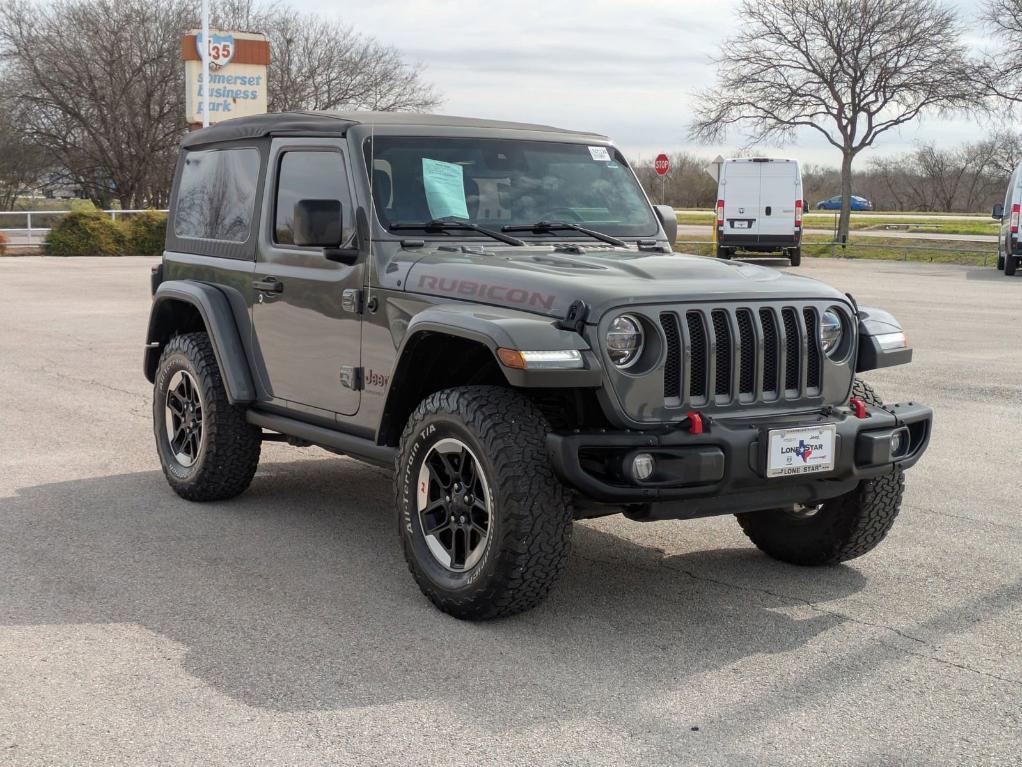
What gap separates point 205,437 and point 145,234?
27000 millimetres

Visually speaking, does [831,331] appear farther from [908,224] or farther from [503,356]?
[908,224]

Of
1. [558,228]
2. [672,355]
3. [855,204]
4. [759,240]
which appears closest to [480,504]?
[672,355]

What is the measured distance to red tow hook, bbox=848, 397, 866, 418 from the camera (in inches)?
195

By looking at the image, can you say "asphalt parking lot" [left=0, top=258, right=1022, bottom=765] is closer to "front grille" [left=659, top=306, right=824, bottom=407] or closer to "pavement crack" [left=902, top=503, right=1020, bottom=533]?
"pavement crack" [left=902, top=503, right=1020, bottom=533]

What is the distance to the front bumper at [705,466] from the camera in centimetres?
439

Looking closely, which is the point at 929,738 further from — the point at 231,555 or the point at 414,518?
the point at 231,555

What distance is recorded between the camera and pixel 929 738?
376 cm

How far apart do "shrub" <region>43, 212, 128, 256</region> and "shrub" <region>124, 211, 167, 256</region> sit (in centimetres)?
37

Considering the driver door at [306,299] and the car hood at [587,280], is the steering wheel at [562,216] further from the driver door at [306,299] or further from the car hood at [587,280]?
the driver door at [306,299]

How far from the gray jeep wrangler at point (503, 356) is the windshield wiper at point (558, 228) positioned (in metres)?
0.01

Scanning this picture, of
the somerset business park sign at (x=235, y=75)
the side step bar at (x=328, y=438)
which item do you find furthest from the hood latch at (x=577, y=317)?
the somerset business park sign at (x=235, y=75)

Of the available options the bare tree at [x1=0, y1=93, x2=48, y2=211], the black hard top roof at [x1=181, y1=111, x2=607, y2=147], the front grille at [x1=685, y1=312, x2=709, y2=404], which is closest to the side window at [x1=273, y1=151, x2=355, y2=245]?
the black hard top roof at [x1=181, y1=111, x2=607, y2=147]

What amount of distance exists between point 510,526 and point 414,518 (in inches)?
24.4

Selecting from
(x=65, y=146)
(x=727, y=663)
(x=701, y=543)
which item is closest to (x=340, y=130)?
(x=701, y=543)
